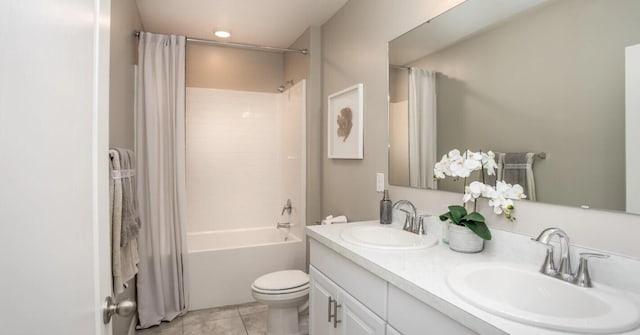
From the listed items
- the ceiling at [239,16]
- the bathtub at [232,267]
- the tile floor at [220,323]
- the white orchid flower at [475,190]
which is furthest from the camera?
the bathtub at [232,267]

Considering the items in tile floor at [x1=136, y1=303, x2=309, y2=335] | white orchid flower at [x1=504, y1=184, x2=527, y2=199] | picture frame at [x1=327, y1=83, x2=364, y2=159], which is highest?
picture frame at [x1=327, y1=83, x2=364, y2=159]

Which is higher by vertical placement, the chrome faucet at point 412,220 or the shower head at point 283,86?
the shower head at point 283,86

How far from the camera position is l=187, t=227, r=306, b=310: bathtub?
293 cm

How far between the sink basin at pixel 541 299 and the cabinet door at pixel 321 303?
70 cm

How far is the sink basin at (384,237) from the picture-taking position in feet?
5.30

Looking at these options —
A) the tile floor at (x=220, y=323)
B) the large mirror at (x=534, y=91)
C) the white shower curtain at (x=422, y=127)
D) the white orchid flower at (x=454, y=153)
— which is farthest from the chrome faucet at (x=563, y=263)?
the tile floor at (x=220, y=323)

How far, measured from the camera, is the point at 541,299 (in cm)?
109

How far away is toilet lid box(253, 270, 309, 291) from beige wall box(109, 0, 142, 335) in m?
0.88

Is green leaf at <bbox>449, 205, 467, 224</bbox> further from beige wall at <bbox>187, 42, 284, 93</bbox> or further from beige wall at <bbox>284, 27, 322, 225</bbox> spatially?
beige wall at <bbox>187, 42, 284, 93</bbox>

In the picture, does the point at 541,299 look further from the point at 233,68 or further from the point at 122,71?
the point at 233,68

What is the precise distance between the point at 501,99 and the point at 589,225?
1.92 ft

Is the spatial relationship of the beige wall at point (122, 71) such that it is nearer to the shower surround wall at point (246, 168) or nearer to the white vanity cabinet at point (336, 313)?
the shower surround wall at point (246, 168)

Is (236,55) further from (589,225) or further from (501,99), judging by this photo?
(589,225)

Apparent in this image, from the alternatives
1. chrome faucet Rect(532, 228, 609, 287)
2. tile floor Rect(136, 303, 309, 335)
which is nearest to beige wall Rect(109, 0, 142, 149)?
tile floor Rect(136, 303, 309, 335)
